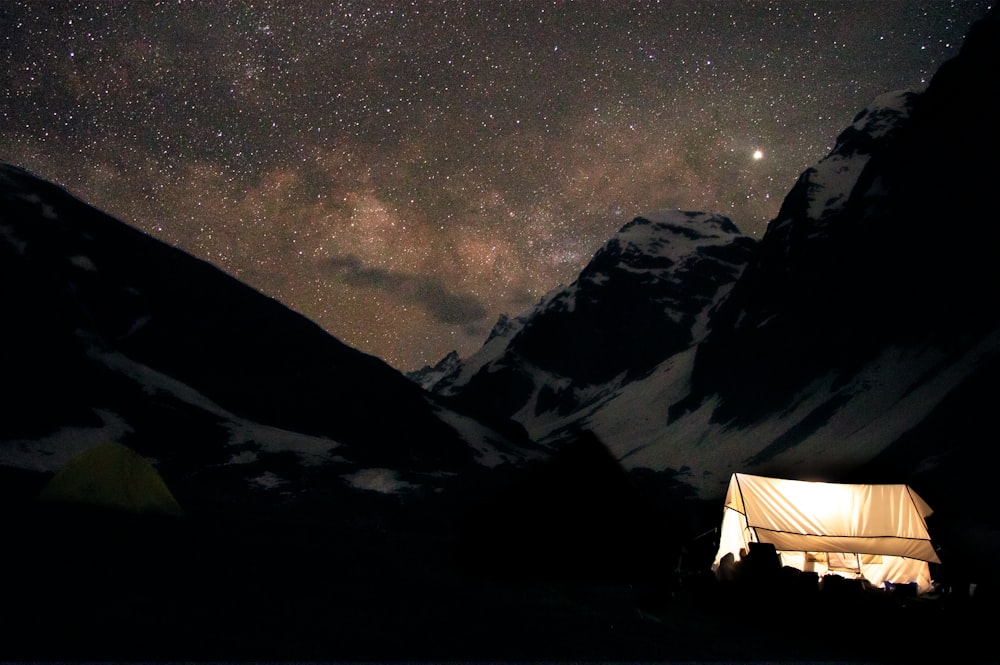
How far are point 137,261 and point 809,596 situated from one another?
129 m

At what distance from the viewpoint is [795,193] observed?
156875 millimetres

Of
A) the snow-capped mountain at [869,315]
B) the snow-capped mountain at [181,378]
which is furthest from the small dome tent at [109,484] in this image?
the snow-capped mountain at [869,315]

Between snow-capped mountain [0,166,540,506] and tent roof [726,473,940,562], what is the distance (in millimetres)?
69749

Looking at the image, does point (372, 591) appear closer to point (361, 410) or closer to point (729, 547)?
point (729, 547)

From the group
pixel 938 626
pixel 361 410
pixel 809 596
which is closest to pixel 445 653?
pixel 809 596

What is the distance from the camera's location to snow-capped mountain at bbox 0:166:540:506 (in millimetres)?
77125

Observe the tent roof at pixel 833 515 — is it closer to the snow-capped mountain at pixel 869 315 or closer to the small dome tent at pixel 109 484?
the small dome tent at pixel 109 484

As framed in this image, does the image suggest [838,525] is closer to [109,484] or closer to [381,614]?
[381,614]

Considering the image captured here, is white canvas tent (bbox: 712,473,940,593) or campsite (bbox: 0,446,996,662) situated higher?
white canvas tent (bbox: 712,473,940,593)

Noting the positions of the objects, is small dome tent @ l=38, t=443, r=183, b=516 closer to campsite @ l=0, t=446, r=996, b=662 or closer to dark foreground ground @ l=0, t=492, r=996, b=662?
campsite @ l=0, t=446, r=996, b=662

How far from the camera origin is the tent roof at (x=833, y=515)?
12.8 meters

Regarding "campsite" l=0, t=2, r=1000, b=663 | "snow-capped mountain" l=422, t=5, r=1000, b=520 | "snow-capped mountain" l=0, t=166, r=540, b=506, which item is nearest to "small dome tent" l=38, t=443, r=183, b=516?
"campsite" l=0, t=2, r=1000, b=663

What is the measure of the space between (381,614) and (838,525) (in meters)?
10.6

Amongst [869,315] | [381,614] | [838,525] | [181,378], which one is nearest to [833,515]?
[838,525]
